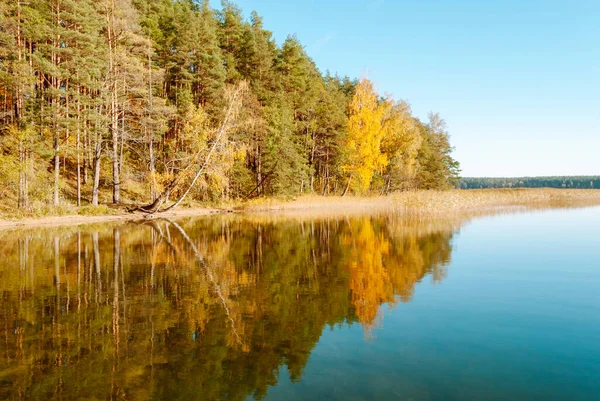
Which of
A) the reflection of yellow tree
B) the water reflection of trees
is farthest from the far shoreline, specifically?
the reflection of yellow tree

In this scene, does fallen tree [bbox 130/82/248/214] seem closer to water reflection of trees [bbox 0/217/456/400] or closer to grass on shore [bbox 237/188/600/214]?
grass on shore [bbox 237/188/600/214]

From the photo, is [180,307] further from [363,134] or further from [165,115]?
[363,134]

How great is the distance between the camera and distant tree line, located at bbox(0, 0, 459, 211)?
27828mm

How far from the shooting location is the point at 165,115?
1464 inches

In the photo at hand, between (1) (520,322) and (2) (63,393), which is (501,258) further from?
(2) (63,393)

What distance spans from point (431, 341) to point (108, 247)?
14315 millimetres

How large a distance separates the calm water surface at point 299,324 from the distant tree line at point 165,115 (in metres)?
15.9

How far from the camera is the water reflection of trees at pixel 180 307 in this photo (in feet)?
18.9

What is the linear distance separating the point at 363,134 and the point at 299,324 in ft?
143

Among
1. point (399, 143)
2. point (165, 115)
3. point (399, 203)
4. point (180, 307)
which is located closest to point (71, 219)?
point (165, 115)

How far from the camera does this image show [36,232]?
71.4 feet

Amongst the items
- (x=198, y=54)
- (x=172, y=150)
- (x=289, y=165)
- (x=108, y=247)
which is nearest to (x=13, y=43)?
(x=172, y=150)

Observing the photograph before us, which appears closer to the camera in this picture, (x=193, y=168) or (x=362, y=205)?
(x=193, y=168)

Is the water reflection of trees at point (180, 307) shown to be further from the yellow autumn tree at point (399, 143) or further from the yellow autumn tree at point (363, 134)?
the yellow autumn tree at point (399, 143)
